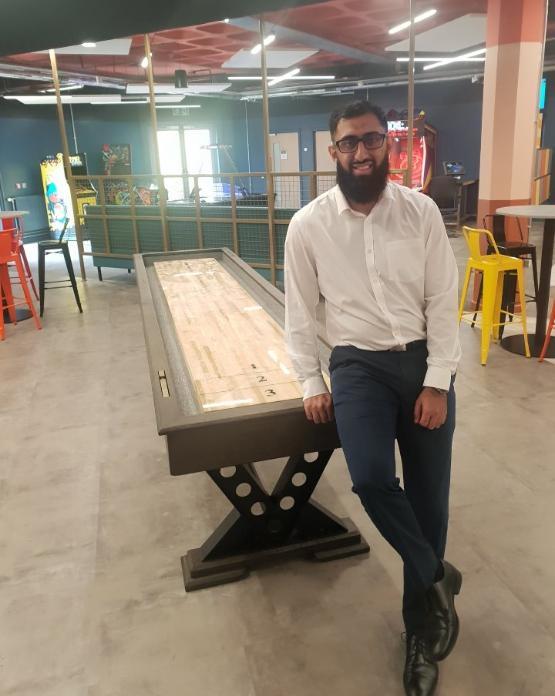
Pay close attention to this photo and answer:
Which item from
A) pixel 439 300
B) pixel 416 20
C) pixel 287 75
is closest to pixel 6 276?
pixel 439 300

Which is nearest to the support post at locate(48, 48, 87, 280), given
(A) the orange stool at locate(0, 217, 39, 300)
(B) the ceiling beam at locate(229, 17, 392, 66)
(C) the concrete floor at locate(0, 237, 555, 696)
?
(A) the orange stool at locate(0, 217, 39, 300)

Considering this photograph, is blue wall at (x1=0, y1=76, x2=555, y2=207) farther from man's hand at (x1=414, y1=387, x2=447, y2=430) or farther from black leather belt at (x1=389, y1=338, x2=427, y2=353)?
man's hand at (x1=414, y1=387, x2=447, y2=430)

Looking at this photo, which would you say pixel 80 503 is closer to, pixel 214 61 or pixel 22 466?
pixel 22 466

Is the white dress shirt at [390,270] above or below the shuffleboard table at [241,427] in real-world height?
above

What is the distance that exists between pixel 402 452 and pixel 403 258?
2.05ft

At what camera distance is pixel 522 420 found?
3672 mm

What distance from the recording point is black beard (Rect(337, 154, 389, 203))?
1757mm

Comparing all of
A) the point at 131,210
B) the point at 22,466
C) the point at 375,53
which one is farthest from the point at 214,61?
the point at 22,466

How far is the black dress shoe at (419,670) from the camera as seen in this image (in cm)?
179

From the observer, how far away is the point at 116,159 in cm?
1462

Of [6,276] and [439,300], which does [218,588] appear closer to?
[439,300]

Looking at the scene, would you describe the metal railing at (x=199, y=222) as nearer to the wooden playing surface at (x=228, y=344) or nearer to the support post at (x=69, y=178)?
the support post at (x=69, y=178)

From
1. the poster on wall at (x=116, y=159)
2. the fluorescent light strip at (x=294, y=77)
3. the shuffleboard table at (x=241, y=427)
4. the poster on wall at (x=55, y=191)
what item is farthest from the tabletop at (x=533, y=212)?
the poster on wall at (x=116, y=159)

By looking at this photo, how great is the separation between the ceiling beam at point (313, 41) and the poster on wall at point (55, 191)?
A: 21.8 ft
